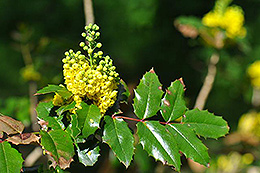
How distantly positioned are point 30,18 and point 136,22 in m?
1.06

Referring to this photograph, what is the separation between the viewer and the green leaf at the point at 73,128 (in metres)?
0.76

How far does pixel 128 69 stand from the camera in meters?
3.16

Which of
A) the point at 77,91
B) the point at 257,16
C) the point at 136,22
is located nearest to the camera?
the point at 77,91

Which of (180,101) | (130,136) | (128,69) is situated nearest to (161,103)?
(180,101)

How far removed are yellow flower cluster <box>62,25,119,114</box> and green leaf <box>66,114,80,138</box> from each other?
3 cm

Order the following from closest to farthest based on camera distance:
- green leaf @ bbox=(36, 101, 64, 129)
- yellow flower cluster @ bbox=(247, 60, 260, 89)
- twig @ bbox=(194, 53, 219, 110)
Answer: green leaf @ bbox=(36, 101, 64, 129), twig @ bbox=(194, 53, 219, 110), yellow flower cluster @ bbox=(247, 60, 260, 89)

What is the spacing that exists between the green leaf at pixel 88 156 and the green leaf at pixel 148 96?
0.16 meters

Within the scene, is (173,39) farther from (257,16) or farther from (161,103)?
(161,103)

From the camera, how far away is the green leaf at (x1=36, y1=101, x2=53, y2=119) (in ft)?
2.76

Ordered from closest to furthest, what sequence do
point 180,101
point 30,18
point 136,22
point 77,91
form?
point 77,91 → point 180,101 → point 136,22 → point 30,18

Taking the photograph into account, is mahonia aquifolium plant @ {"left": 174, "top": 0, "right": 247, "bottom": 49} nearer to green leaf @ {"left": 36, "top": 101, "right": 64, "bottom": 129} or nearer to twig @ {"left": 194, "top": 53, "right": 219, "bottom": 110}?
twig @ {"left": 194, "top": 53, "right": 219, "bottom": 110}

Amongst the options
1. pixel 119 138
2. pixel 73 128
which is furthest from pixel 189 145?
pixel 73 128

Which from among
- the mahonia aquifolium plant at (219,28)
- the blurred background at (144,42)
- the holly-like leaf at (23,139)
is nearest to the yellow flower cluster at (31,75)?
the blurred background at (144,42)

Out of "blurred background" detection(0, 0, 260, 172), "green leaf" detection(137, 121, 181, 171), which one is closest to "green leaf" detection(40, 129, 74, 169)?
"green leaf" detection(137, 121, 181, 171)
